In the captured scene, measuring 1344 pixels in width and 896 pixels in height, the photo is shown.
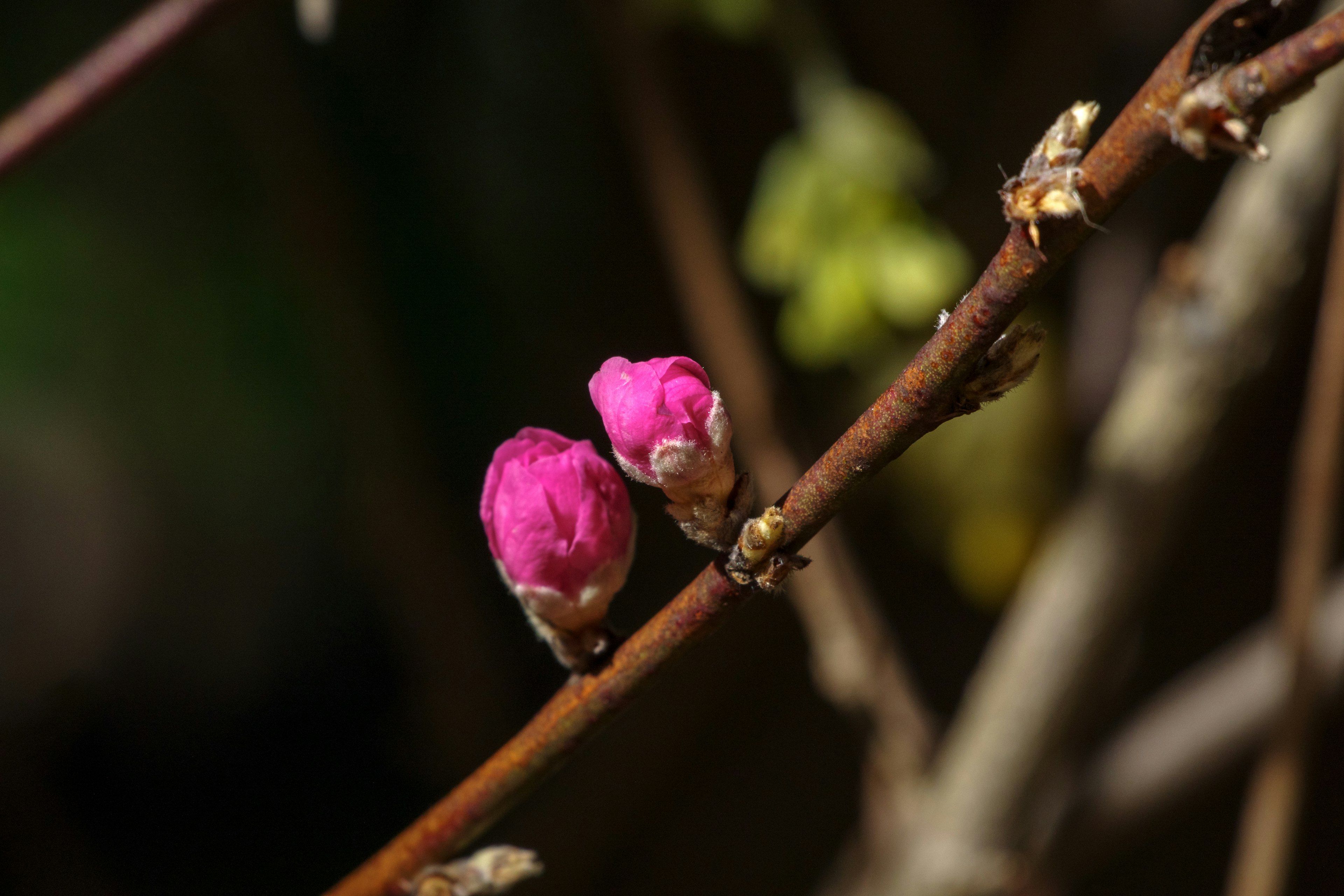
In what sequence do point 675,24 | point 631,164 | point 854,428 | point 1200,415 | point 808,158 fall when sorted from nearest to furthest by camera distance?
point 854,428, point 1200,415, point 808,158, point 675,24, point 631,164

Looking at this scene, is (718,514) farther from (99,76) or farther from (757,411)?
(757,411)

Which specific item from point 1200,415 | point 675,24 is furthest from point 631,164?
point 1200,415

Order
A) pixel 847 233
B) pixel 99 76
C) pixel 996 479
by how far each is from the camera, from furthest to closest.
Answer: pixel 996 479, pixel 847 233, pixel 99 76

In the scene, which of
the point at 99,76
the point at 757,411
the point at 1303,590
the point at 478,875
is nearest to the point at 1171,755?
the point at 1303,590

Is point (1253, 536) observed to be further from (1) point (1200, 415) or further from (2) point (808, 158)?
(2) point (808, 158)

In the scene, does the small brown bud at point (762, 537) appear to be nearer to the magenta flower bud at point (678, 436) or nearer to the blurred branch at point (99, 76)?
the magenta flower bud at point (678, 436)

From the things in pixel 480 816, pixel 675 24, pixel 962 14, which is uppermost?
pixel 675 24
